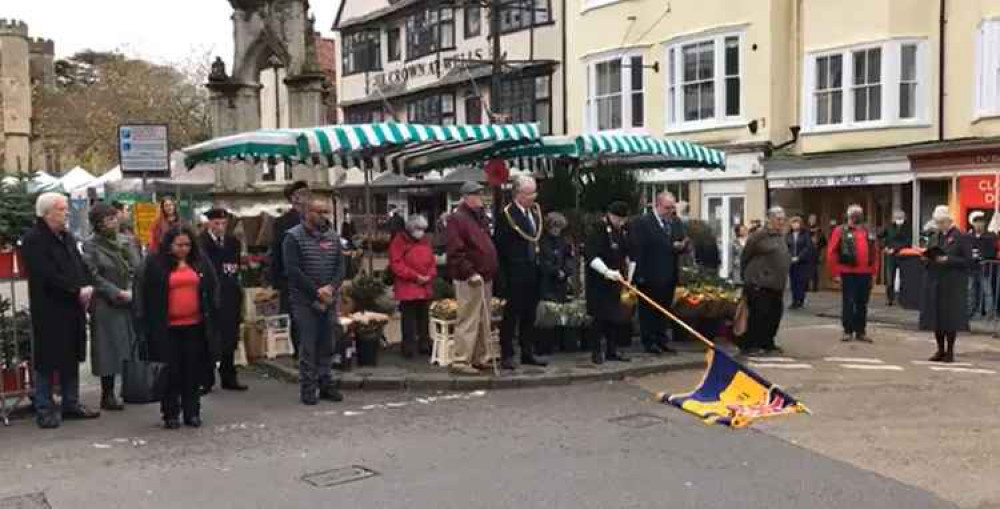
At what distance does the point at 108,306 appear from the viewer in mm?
8633

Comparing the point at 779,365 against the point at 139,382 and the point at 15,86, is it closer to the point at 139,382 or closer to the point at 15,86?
the point at 139,382

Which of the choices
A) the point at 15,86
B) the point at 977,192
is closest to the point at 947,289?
the point at 977,192

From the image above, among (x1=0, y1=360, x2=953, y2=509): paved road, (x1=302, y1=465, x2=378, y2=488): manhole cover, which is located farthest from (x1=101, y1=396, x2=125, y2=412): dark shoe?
(x1=302, y1=465, x2=378, y2=488): manhole cover

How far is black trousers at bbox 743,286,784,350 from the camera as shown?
1164 centimetres

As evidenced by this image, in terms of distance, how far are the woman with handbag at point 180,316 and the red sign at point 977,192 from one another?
14.8m

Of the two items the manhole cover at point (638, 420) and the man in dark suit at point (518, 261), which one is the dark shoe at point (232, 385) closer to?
the man in dark suit at point (518, 261)

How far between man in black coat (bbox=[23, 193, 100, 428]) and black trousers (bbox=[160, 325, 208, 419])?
0.96m

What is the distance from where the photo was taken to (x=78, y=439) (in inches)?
303

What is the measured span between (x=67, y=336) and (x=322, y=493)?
3.27m

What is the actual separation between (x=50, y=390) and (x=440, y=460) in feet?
11.8

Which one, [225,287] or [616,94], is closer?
[225,287]

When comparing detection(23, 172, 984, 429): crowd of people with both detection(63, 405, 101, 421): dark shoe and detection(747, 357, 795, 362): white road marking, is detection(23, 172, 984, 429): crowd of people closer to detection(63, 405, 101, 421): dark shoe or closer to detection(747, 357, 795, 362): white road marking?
detection(63, 405, 101, 421): dark shoe

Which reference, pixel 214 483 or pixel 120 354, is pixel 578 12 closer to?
pixel 120 354

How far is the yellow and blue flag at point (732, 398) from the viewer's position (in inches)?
320
